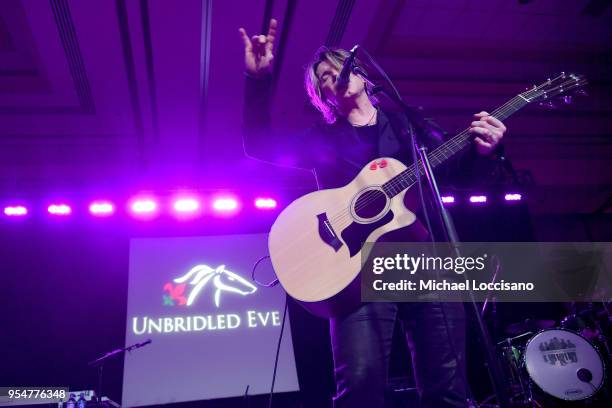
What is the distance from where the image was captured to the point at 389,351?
144 cm

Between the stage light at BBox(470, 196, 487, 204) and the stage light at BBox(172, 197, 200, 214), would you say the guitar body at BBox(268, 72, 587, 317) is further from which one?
the stage light at BBox(470, 196, 487, 204)

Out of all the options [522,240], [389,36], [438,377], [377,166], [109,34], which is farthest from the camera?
[522,240]

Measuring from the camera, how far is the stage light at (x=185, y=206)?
600 cm

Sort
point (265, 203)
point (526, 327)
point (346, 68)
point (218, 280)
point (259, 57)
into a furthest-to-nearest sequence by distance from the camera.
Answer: point (265, 203) < point (218, 280) < point (526, 327) < point (259, 57) < point (346, 68)

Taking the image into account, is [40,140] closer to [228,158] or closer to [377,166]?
[228,158]

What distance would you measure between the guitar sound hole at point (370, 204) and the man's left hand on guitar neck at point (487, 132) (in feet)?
1.35

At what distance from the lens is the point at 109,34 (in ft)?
13.9

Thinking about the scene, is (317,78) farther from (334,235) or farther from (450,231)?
(450,231)

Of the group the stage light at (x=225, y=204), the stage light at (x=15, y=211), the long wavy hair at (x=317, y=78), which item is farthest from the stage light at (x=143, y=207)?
the long wavy hair at (x=317, y=78)

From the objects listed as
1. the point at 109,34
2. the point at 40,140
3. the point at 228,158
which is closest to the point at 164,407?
the point at 228,158

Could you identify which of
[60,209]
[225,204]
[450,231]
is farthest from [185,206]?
[450,231]

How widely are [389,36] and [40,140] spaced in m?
4.44

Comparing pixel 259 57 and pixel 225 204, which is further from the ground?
pixel 225 204

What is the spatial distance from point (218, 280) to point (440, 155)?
172 inches
